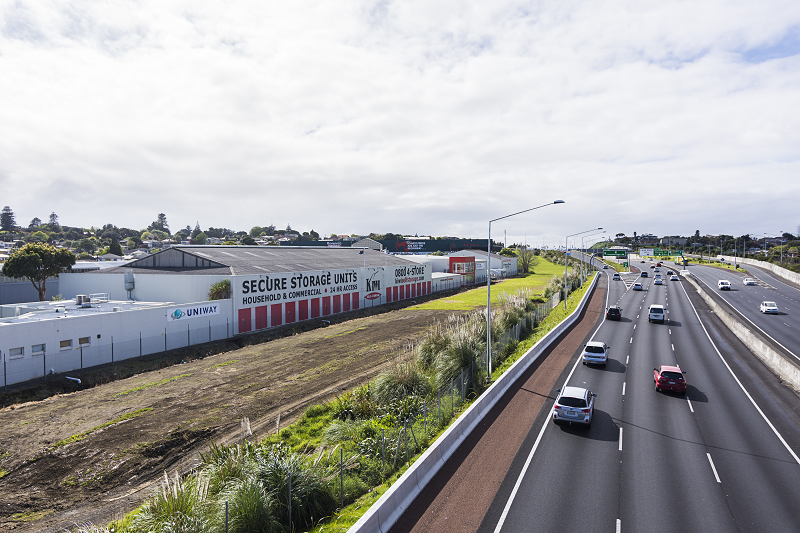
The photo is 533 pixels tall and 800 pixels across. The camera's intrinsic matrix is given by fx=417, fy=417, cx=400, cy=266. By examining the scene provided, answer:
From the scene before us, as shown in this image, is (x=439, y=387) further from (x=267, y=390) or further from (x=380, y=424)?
(x=267, y=390)

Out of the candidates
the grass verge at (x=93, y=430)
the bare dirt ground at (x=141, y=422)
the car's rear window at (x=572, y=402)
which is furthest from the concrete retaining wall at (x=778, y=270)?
the grass verge at (x=93, y=430)

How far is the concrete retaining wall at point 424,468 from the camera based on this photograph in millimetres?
11609

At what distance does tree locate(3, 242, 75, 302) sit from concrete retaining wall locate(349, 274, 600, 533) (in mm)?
55871

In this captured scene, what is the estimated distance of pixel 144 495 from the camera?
630 inches

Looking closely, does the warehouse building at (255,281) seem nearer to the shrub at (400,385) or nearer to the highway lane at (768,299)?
the shrub at (400,385)

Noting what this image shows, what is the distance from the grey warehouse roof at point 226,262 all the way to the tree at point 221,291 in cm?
246

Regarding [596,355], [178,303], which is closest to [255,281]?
[178,303]

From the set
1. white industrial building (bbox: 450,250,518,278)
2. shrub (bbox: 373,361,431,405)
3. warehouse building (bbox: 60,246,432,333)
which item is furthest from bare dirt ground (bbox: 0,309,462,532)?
white industrial building (bbox: 450,250,518,278)

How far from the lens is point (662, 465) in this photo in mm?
15688

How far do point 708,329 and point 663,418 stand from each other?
1196 inches

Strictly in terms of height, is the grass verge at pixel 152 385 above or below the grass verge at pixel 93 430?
below

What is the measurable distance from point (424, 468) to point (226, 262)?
45015 millimetres

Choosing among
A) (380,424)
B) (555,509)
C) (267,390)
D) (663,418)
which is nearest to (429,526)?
(555,509)

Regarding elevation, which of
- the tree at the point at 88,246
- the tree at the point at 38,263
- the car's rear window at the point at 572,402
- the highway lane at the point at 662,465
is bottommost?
the highway lane at the point at 662,465
